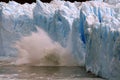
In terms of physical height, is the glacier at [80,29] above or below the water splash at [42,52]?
above

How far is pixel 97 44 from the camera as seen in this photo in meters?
8.51

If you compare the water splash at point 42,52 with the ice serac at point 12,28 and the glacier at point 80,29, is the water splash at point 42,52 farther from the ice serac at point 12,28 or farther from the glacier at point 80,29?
the ice serac at point 12,28

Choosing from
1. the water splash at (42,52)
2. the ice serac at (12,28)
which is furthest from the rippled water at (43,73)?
the ice serac at (12,28)

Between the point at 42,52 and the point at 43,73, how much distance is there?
2.67m

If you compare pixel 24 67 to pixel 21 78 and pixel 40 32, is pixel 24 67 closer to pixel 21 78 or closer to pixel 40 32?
pixel 21 78

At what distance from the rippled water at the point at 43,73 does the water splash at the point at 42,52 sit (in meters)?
0.60

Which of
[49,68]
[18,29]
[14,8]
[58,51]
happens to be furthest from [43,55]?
[14,8]

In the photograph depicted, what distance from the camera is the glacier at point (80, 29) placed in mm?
7746

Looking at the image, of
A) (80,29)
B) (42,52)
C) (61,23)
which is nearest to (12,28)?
(61,23)

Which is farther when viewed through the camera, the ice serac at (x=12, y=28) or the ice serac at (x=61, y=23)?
the ice serac at (x=12, y=28)

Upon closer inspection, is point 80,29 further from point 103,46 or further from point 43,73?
point 103,46

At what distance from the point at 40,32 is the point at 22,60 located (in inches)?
70.4

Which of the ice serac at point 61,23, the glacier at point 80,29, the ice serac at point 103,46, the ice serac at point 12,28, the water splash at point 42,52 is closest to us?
the ice serac at point 103,46

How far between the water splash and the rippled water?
60 centimetres
